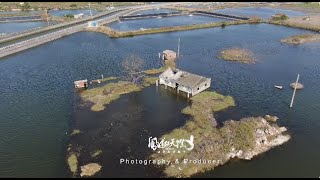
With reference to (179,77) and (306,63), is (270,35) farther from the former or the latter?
(179,77)

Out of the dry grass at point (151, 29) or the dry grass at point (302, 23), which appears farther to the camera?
the dry grass at point (302, 23)

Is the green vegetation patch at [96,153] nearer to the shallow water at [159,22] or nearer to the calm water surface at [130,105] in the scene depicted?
the calm water surface at [130,105]

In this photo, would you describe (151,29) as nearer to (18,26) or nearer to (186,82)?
(18,26)

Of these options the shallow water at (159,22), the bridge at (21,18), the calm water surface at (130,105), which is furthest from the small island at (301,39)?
the bridge at (21,18)

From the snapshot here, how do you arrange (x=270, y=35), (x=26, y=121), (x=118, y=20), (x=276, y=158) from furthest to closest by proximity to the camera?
(x=118, y=20), (x=270, y=35), (x=26, y=121), (x=276, y=158)

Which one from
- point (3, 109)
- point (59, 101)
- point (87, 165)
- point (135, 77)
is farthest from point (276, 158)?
point (3, 109)

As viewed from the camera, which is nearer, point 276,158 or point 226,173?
point 226,173
